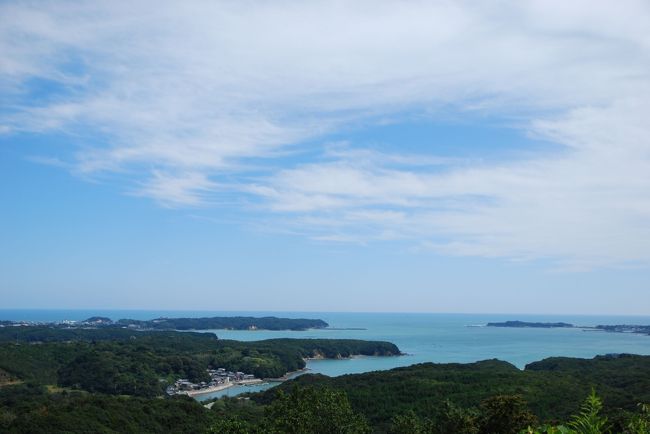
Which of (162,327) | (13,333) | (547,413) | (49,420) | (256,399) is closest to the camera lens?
(49,420)

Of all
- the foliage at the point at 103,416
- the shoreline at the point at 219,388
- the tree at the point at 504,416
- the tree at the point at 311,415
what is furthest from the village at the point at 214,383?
the tree at the point at 504,416

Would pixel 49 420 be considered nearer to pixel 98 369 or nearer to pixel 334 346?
pixel 98 369

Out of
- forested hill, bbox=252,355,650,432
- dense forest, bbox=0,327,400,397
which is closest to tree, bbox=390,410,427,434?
forested hill, bbox=252,355,650,432

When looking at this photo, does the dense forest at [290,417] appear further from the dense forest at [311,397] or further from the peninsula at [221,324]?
the peninsula at [221,324]

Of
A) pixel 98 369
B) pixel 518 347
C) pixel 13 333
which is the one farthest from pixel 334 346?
pixel 13 333

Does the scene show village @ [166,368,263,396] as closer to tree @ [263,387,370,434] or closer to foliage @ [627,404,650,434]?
tree @ [263,387,370,434]
